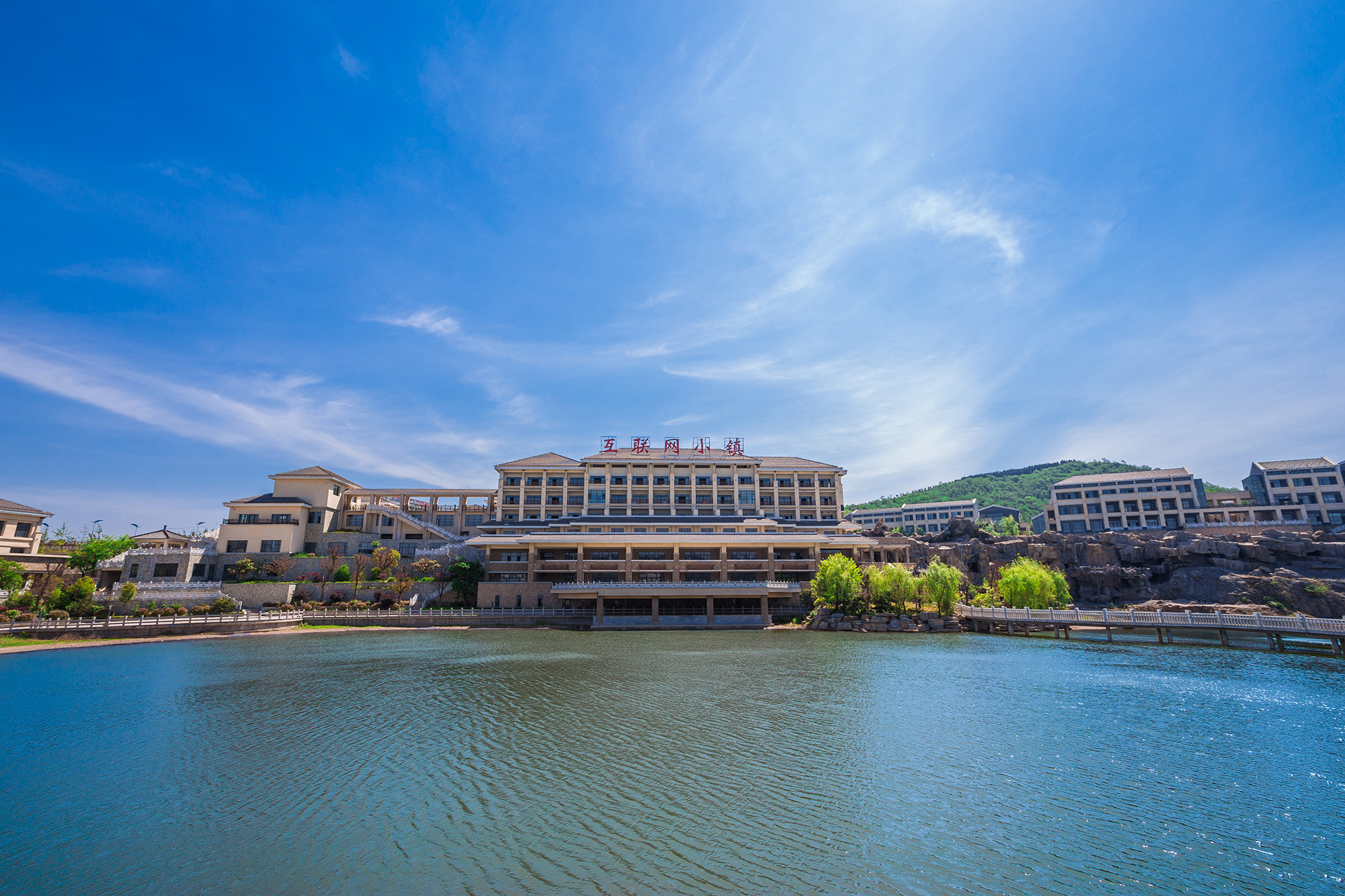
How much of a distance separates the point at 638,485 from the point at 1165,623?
61.0 meters

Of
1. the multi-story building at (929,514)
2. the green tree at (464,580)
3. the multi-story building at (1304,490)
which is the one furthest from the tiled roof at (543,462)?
the multi-story building at (1304,490)

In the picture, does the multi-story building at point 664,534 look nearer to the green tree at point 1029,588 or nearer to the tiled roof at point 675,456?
the tiled roof at point 675,456

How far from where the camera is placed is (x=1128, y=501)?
95688mm

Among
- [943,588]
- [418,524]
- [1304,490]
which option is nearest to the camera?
[943,588]

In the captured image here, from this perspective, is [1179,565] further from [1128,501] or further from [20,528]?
[20,528]

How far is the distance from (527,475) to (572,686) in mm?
61731

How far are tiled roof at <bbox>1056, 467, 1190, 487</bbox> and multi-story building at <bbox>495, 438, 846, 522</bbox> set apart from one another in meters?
46.8

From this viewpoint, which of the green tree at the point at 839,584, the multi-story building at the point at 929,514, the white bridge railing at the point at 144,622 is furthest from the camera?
the multi-story building at the point at 929,514

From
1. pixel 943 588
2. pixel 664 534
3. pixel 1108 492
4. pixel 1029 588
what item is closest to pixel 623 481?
pixel 664 534

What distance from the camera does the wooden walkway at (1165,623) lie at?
36344 mm

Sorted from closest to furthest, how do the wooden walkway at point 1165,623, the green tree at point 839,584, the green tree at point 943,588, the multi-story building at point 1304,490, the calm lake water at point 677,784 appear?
1. the calm lake water at point 677,784
2. the wooden walkway at point 1165,623
3. the green tree at point 943,588
4. the green tree at point 839,584
5. the multi-story building at point 1304,490

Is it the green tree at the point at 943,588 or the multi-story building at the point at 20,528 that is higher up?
the multi-story building at the point at 20,528

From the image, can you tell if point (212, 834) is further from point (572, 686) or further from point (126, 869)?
point (572, 686)

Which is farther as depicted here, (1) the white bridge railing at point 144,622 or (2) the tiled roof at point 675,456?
(2) the tiled roof at point 675,456
